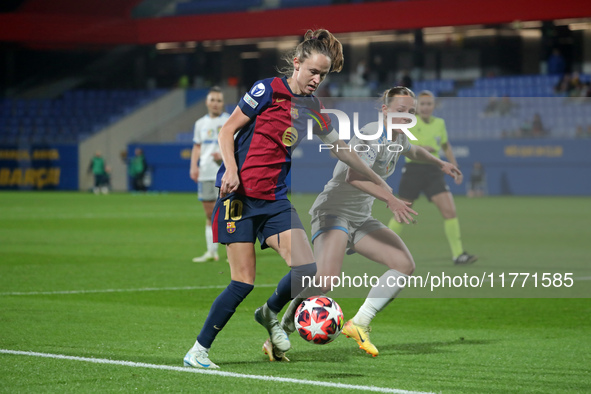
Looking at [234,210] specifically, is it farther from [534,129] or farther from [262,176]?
[534,129]

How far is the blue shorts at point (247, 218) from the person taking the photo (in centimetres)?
574

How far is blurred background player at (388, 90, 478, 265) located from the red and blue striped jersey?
21.3ft

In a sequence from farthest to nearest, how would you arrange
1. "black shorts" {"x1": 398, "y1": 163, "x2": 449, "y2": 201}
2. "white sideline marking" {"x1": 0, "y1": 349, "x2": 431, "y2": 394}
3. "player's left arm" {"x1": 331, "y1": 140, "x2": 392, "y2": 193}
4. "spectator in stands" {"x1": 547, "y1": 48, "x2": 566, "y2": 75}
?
1. "spectator in stands" {"x1": 547, "y1": 48, "x2": 566, "y2": 75}
2. "black shorts" {"x1": 398, "y1": 163, "x2": 449, "y2": 201}
3. "player's left arm" {"x1": 331, "y1": 140, "x2": 392, "y2": 193}
4. "white sideline marking" {"x1": 0, "y1": 349, "x2": 431, "y2": 394}

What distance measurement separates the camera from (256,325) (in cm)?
782

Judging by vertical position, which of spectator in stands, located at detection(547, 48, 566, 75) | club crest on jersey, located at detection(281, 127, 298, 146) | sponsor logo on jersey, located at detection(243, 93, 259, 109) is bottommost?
club crest on jersey, located at detection(281, 127, 298, 146)

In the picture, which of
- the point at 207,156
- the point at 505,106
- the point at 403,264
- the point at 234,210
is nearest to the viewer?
the point at 234,210

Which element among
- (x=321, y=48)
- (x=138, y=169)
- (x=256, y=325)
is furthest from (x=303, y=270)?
(x=138, y=169)

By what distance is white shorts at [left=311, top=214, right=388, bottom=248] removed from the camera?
6.86 meters

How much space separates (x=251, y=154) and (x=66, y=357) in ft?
5.94

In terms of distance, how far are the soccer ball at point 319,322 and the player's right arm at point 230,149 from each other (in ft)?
3.13

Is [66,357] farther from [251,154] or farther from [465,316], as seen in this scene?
[465,316]

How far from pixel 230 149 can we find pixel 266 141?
0.26 metres

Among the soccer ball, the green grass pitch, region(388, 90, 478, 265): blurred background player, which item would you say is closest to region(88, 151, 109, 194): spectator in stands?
the green grass pitch

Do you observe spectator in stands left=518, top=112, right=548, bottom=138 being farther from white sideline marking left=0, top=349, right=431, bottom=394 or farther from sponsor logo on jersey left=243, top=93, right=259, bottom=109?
white sideline marking left=0, top=349, right=431, bottom=394
